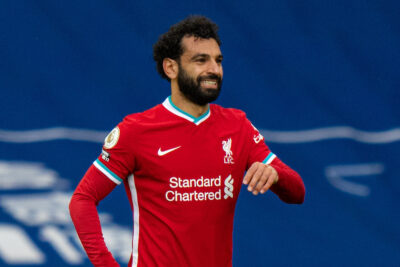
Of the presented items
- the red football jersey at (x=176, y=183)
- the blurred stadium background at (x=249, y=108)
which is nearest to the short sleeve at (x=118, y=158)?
the red football jersey at (x=176, y=183)

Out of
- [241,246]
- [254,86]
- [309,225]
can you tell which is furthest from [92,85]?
[309,225]

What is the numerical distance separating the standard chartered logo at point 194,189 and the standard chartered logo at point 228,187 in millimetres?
20

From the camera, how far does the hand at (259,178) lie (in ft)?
6.63

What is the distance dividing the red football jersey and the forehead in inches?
8.9

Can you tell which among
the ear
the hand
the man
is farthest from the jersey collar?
the hand

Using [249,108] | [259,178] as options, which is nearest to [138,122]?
[259,178]

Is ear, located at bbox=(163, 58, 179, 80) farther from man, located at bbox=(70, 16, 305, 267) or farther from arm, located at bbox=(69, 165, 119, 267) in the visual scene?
arm, located at bbox=(69, 165, 119, 267)

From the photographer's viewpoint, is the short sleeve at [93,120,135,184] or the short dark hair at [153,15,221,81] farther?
the short dark hair at [153,15,221,81]

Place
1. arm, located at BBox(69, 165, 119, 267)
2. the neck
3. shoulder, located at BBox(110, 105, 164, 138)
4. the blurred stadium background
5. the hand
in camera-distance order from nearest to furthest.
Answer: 1. the hand
2. arm, located at BBox(69, 165, 119, 267)
3. shoulder, located at BBox(110, 105, 164, 138)
4. the neck
5. the blurred stadium background

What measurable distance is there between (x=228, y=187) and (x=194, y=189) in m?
0.13

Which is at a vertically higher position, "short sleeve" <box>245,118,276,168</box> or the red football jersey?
"short sleeve" <box>245,118,276,168</box>

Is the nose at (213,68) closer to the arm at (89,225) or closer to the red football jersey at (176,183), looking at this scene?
the red football jersey at (176,183)

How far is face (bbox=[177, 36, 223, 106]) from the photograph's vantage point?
229 centimetres

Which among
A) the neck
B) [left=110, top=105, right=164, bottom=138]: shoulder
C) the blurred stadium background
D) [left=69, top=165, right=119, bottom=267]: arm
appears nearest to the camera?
[left=69, top=165, right=119, bottom=267]: arm
